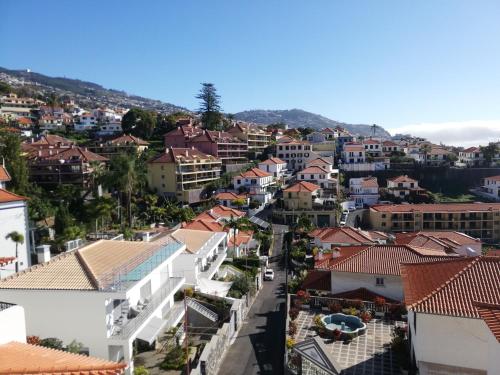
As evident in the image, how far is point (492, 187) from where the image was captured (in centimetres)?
9019

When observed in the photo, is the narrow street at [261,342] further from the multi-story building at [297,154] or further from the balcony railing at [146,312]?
the multi-story building at [297,154]

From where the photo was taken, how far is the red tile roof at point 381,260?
28.2 meters

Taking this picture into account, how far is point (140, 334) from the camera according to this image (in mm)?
20484

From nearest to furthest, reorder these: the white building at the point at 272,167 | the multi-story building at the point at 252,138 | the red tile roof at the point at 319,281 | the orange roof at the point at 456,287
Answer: the orange roof at the point at 456,287, the red tile roof at the point at 319,281, the white building at the point at 272,167, the multi-story building at the point at 252,138

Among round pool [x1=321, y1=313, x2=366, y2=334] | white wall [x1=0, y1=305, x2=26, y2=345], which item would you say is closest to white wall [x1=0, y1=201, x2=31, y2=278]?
white wall [x1=0, y1=305, x2=26, y2=345]

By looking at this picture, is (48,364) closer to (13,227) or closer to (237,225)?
(13,227)

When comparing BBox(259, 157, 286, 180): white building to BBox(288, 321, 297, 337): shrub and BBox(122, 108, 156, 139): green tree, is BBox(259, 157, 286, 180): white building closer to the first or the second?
BBox(122, 108, 156, 139): green tree

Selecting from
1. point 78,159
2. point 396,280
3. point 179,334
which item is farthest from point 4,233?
point 78,159

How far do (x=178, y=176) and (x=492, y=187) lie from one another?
6873cm

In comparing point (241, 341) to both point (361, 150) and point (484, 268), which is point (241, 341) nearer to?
point (484, 268)

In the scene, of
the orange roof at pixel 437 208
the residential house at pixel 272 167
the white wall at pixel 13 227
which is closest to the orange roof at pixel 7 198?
the white wall at pixel 13 227

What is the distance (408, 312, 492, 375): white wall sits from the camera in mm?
16250

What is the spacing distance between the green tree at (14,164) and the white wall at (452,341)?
180ft

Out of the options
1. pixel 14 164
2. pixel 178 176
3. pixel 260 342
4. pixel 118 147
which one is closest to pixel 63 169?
pixel 14 164
